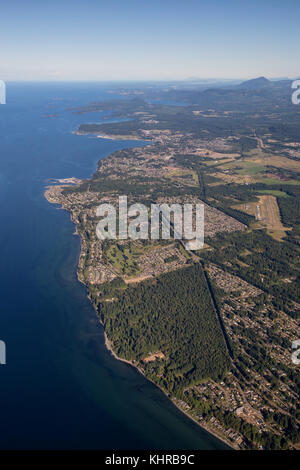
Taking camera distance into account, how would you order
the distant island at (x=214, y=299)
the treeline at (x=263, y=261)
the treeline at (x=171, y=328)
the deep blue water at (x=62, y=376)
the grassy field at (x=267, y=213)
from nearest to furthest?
the deep blue water at (x=62, y=376) → the distant island at (x=214, y=299) → the treeline at (x=171, y=328) → the treeline at (x=263, y=261) → the grassy field at (x=267, y=213)

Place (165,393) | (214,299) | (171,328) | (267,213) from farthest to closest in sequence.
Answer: (267,213) < (214,299) < (171,328) < (165,393)

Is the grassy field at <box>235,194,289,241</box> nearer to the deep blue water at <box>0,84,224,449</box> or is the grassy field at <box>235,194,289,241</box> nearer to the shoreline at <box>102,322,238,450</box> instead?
the deep blue water at <box>0,84,224,449</box>

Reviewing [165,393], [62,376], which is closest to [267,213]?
[165,393]

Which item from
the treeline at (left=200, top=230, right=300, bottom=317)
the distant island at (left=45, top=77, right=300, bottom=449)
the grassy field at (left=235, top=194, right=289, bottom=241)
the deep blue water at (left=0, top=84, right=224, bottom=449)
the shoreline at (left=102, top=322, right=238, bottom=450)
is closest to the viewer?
the shoreline at (left=102, top=322, right=238, bottom=450)

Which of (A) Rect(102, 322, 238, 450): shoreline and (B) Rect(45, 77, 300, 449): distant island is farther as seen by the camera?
(B) Rect(45, 77, 300, 449): distant island

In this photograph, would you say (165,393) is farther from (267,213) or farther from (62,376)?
(267,213)

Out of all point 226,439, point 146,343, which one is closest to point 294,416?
point 226,439

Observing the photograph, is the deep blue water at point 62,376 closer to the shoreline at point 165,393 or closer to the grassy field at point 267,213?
the shoreline at point 165,393

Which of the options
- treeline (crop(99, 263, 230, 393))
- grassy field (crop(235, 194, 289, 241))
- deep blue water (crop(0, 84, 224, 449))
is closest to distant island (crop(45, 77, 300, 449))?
treeline (crop(99, 263, 230, 393))

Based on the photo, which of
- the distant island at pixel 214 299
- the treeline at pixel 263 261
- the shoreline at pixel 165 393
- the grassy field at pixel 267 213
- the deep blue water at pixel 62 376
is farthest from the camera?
the grassy field at pixel 267 213

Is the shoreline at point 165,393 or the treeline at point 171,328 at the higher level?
the treeline at point 171,328

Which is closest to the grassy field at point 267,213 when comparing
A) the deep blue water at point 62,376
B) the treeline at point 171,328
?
the treeline at point 171,328
